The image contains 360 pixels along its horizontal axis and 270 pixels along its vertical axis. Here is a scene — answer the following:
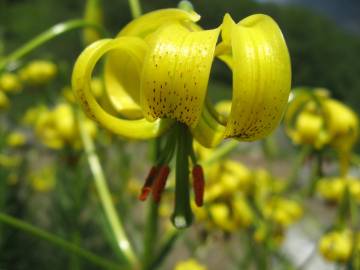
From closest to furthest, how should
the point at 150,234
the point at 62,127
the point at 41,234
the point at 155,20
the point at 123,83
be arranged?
the point at 155,20
the point at 123,83
the point at 41,234
the point at 150,234
the point at 62,127

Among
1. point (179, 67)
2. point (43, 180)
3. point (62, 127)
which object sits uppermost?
point (179, 67)

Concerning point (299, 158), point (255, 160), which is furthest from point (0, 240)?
point (255, 160)

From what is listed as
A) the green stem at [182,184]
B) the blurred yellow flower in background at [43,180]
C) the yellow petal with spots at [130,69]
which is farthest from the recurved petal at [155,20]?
the blurred yellow flower in background at [43,180]

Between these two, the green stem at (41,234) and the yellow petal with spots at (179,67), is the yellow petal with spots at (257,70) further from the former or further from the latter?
the green stem at (41,234)

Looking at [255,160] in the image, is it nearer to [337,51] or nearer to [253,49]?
[253,49]

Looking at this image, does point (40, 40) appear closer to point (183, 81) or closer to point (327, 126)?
point (183, 81)

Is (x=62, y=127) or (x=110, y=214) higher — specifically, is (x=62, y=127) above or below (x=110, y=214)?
below

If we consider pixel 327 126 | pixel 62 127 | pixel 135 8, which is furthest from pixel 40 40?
pixel 62 127
